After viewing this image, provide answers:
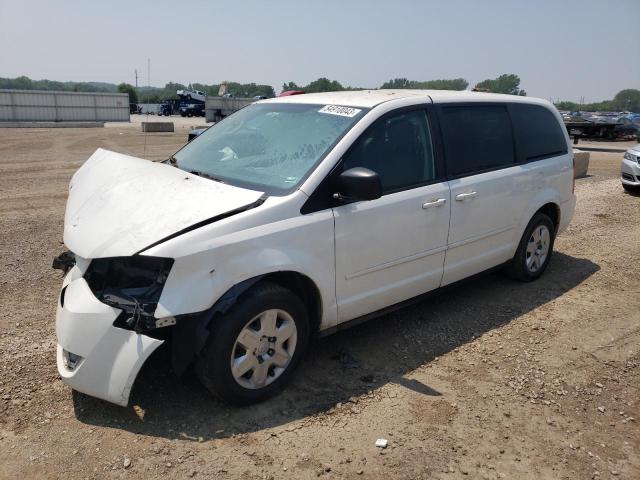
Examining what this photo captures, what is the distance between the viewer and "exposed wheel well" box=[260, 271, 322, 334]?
3.23m

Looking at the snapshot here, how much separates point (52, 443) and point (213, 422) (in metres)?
0.85

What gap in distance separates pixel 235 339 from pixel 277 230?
26.3 inches

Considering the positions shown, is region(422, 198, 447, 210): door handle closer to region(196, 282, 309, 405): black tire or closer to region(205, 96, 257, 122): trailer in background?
region(196, 282, 309, 405): black tire

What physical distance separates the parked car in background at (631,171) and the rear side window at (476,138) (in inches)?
287

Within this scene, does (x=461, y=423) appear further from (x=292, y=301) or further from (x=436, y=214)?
(x=436, y=214)

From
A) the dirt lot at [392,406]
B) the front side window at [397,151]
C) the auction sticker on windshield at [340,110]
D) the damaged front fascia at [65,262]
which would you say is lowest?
the dirt lot at [392,406]

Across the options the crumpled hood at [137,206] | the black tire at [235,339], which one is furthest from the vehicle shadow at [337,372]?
the crumpled hood at [137,206]

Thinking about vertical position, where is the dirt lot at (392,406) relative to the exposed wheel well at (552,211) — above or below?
below

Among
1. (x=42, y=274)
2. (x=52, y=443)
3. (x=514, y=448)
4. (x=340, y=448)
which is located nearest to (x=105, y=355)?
(x=52, y=443)

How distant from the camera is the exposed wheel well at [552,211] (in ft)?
17.5

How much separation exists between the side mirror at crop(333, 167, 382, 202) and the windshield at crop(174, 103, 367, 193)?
25cm

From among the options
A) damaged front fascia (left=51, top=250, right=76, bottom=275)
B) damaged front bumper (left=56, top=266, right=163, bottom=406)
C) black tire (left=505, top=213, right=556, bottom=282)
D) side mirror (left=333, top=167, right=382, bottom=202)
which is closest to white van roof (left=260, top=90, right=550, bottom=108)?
side mirror (left=333, top=167, right=382, bottom=202)

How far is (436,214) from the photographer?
156 inches

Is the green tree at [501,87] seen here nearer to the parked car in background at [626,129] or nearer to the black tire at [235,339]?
the black tire at [235,339]
